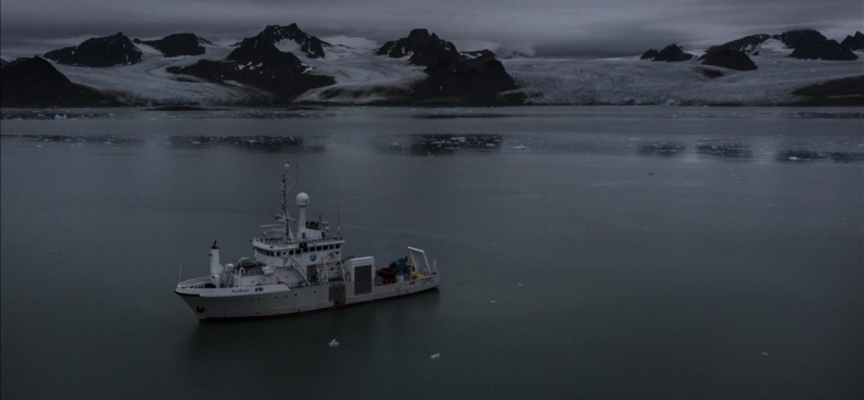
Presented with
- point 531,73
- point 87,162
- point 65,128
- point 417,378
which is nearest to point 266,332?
point 417,378

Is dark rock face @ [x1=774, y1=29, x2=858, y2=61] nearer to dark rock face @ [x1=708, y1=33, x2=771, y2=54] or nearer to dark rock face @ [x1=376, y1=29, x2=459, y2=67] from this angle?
dark rock face @ [x1=708, y1=33, x2=771, y2=54]

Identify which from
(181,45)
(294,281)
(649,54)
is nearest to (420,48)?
(649,54)

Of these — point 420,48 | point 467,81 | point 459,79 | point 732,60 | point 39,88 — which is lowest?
point 39,88

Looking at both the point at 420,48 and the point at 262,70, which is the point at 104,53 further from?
the point at 420,48

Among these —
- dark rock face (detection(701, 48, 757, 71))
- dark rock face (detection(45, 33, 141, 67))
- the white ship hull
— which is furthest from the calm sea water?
dark rock face (detection(45, 33, 141, 67))

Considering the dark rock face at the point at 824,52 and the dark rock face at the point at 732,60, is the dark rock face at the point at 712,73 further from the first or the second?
the dark rock face at the point at 824,52

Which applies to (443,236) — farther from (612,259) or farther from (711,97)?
(711,97)
